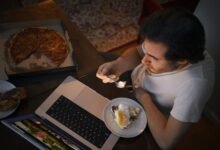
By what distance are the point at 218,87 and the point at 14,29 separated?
1488 millimetres

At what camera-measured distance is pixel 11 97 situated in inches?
43.9

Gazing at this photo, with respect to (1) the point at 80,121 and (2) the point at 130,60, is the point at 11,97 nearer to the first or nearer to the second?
(1) the point at 80,121

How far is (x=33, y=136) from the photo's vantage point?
1.02 meters

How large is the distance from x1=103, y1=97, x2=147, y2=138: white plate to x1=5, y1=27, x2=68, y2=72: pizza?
1.06ft

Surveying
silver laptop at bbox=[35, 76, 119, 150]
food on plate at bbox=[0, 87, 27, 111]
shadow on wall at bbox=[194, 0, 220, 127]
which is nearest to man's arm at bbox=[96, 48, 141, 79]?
silver laptop at bbox=[35, 76, 119, 150]

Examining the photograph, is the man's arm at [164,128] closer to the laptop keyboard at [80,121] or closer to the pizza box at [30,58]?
the laptop keyboard at [80,121]

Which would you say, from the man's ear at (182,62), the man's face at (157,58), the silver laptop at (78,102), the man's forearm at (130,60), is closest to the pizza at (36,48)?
the silver laptop at (78,102)

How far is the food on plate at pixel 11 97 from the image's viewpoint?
109 cm

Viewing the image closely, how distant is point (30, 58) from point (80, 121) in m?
0.41

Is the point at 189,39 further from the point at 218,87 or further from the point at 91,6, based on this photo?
the point at 91,6

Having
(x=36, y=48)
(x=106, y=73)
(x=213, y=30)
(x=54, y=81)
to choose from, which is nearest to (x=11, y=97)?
(x=54, y=81)

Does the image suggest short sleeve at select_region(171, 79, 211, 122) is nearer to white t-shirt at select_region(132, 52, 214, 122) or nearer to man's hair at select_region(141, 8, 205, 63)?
white t-shirt at select_region(132, 52, 214, 122)

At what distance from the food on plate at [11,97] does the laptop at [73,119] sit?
74mm

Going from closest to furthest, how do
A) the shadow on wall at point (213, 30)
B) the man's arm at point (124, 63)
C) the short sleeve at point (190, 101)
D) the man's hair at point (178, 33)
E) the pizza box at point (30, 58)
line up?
1. the man's hair at point (178, 33)
2. the short sleeve at point (190, 101)
3. the pizza box at point (30, 58)
4. the man's arm at point (124, 63)
5. the shadow on wall at point (213, 30)
